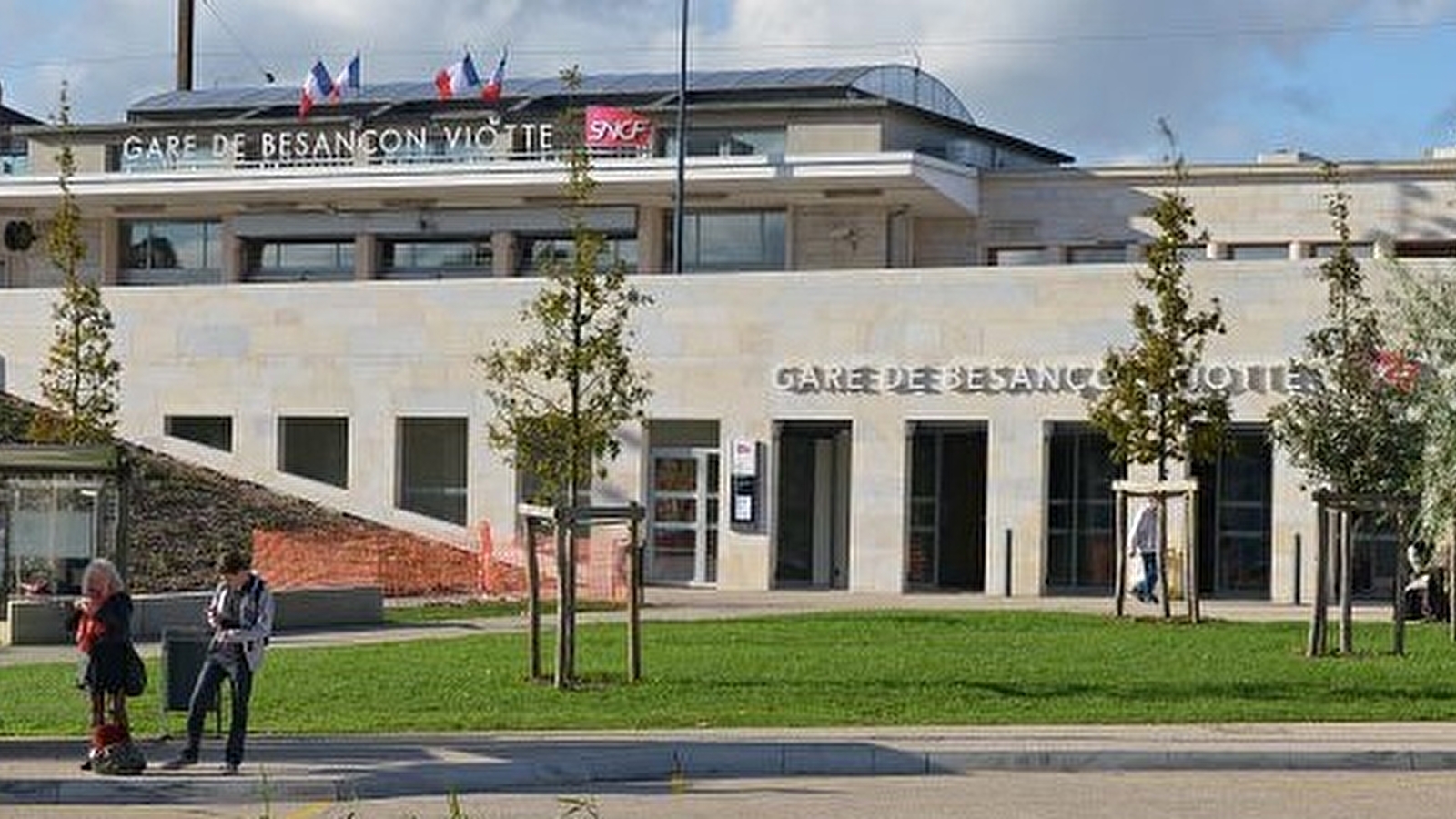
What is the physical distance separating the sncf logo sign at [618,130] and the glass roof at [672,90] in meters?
2.63

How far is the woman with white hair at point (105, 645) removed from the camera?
65.6ft

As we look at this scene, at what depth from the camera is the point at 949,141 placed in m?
61.1

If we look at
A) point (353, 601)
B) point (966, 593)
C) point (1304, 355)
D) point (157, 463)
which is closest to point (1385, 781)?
point (353, 601)

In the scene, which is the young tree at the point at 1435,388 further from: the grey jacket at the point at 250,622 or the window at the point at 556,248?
the window at the point at 556,248

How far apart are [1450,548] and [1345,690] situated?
7.07 meters

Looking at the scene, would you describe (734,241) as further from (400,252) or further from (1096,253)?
(400,252)

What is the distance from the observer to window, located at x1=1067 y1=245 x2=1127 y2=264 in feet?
189

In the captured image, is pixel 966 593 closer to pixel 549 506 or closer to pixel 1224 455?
pixel 1224 455

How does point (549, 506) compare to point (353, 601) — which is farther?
point (353, 601)

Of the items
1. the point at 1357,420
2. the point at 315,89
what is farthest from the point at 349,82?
the point at 1357,420

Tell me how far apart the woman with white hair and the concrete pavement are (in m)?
0.54

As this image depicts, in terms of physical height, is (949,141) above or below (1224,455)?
above

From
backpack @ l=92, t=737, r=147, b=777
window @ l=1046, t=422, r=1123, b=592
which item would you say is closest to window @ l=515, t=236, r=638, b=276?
window @ l=1046, t=422, r=1123, b=592

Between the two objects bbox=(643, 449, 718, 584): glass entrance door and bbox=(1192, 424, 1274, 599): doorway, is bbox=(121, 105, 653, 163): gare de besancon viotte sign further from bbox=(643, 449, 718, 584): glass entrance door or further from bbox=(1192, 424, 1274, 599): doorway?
bbox=(1192, 424, 1274, 599): doorway
